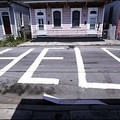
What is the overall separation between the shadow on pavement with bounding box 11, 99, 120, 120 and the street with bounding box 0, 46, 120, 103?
44 cm

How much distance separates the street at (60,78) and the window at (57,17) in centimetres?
787

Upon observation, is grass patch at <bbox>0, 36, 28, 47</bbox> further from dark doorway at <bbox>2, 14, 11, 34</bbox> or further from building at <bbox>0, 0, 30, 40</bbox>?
dark doorway at <bbox>2, 14, 11, 34</bbox>

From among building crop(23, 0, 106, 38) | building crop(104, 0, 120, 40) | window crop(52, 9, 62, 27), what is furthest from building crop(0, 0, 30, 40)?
building crop(104, 0, 120, 40)

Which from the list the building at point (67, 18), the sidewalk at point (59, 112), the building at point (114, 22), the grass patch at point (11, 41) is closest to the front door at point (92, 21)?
the building at point (67, 18)

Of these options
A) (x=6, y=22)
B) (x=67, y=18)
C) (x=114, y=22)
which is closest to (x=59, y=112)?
(x=67, y=18)

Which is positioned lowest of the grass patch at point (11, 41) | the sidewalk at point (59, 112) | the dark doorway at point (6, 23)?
the sidewalk at point (59, 112)

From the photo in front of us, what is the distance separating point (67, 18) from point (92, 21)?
261 cm

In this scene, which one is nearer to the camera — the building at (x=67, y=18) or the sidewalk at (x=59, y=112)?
the sidewalk at (x=59, y=112)

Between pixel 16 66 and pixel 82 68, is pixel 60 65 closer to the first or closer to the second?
pixel 82 68

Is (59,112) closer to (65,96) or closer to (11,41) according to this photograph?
(65,96)

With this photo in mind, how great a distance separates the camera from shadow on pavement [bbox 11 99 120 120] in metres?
3.46

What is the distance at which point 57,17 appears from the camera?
14875 mm

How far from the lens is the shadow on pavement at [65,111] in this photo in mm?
3457

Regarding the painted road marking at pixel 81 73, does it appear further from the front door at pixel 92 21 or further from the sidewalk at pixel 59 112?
the front door at pixel 92 21
